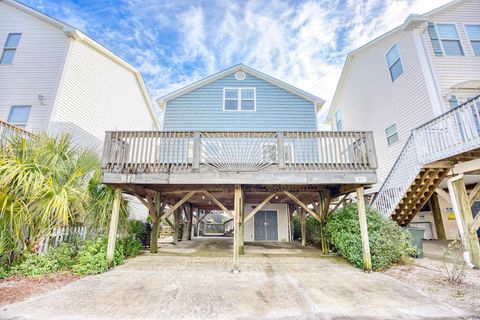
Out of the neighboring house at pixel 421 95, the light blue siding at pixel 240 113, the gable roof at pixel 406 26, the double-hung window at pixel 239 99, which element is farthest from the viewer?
the double-hung window at pixel 239 99

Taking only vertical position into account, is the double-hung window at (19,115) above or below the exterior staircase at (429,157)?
above

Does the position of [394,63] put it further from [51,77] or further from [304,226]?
[51,77]

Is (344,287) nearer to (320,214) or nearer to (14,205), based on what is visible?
(320,214)

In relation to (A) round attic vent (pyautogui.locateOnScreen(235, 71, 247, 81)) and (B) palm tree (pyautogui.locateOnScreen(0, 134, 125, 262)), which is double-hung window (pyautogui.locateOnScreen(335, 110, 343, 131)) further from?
(B) palm tree (pyautogui.locateOnScreen(0, 134, 125, 262))

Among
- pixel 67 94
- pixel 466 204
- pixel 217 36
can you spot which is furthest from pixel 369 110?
pixel 67 94

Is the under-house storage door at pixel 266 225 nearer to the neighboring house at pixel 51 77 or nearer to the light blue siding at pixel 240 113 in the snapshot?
the light blue siding at pixel 240 113

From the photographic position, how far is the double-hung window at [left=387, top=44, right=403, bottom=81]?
9.83 m

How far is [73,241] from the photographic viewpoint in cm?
600

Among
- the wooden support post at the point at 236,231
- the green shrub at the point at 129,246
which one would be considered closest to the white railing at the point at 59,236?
the green shrub at the point at 129,246

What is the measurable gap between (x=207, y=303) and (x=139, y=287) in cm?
162

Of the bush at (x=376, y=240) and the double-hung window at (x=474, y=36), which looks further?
the double-hung window at (x=474, y=36)

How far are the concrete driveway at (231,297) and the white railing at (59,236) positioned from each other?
1802 millimetres

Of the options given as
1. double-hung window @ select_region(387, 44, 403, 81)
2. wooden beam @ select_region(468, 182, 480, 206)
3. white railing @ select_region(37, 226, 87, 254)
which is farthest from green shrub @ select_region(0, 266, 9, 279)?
double-hung window @ select_region(387, 44, 403, 81)

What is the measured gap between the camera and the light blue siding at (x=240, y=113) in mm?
10695
